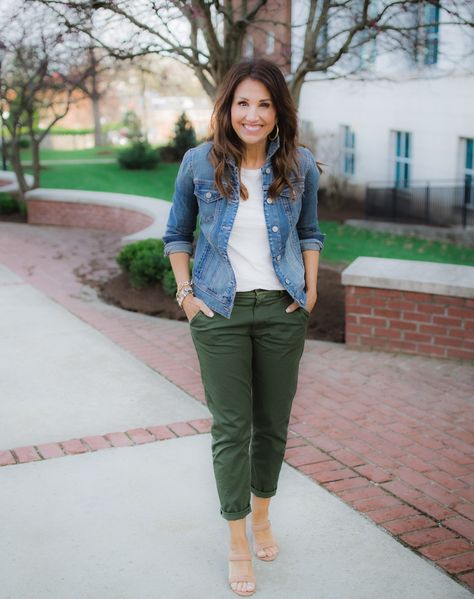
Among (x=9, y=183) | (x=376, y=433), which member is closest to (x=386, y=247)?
(x=9, y=183)

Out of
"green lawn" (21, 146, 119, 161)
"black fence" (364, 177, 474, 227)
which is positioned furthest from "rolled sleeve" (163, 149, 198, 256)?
"green lawn" (21, 146, 119, 161)

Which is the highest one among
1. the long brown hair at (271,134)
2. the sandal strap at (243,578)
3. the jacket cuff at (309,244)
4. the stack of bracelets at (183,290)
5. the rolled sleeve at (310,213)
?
the long brown hair at (271,134)

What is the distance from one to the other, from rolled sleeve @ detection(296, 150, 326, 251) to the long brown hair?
0.12m

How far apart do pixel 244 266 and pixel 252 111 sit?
575 mm

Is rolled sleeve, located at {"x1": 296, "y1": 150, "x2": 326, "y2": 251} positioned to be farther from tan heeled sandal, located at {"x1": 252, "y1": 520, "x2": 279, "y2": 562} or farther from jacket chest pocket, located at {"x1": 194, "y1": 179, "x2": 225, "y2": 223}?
tan heeled sandal, located at {"x1": 252, "y1": 520, "x2": 279, "y2": 562}

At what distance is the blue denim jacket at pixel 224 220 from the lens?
3.08 metres

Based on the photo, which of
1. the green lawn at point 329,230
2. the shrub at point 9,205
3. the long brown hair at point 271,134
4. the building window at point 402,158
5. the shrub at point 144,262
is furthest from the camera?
the building window at point 402,158

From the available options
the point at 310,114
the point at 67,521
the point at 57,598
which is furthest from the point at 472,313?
the point at 310,114

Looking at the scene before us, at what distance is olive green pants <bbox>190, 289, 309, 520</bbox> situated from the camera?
10.1 feet

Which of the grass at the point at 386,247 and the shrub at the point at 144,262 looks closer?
the shrub at the point at 144,262

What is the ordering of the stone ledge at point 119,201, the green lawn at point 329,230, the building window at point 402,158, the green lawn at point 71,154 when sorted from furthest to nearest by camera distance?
the green lawn at point 71,154 → the building window at point 402,158 → the green lawn at point 329,230 → the stone ledge at point 119,201

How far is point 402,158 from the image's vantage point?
62.3ft

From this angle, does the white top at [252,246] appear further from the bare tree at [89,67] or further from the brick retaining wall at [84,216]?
the brick retaining wall at [84,216]

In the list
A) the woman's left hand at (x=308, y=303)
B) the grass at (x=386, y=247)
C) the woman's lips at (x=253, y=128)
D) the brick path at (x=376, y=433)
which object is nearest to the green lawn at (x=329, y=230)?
the grass at (x=386, y=247)
